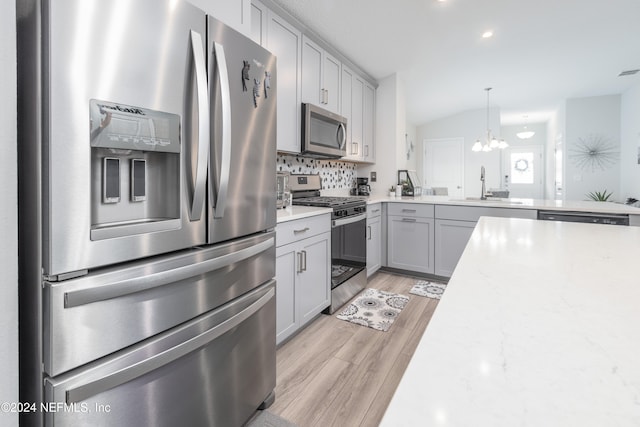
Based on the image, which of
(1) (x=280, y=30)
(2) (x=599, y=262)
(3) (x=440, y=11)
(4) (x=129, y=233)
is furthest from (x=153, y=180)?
(3) (x=440, y=11)

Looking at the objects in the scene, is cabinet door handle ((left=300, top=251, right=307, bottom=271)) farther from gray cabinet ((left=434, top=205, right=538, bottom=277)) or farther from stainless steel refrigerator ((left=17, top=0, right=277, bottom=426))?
gray cabinet ((left=434, top=205, right=538, bottom=277))

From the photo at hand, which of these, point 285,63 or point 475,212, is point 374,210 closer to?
point 475,212

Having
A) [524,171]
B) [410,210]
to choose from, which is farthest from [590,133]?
[410,210]

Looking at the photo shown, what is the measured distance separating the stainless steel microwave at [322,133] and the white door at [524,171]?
6.30 meters

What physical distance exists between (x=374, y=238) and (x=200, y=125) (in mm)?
2718

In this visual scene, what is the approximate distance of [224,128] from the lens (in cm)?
114

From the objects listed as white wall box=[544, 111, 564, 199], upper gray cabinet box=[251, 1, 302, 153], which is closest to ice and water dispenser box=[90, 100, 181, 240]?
upper gray cabinet box=[251, 1, 302, 153]

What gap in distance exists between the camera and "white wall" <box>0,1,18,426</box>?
70 centimetres

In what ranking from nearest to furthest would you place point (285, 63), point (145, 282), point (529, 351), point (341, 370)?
point (529, 351) → point (145, 282) → point (341, 370) → point (285, 63)

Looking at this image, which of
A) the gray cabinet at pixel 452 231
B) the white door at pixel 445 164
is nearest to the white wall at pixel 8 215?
the gray cabinet at pixel 452 231

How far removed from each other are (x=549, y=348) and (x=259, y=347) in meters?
1.21

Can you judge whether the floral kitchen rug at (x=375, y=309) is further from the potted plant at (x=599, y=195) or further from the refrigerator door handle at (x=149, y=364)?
the potted plant at (x=599, y=195)

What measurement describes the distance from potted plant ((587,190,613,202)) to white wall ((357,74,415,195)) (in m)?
3.63

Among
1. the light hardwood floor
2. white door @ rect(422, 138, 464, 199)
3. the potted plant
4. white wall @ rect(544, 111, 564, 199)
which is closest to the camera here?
the light hardwood floor
